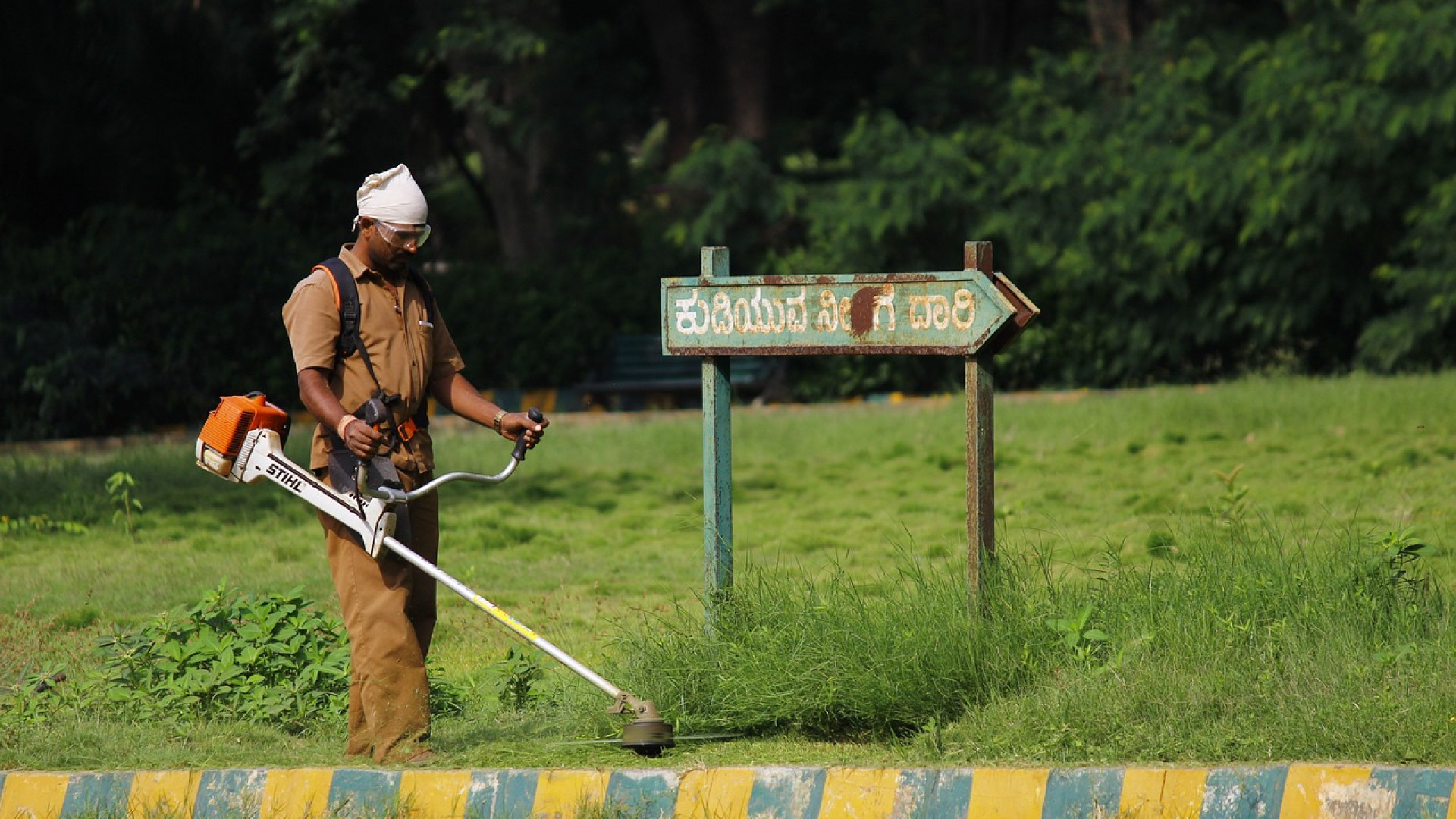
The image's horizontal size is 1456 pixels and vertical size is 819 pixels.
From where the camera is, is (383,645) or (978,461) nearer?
(383,645)

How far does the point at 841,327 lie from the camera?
19.1 ft

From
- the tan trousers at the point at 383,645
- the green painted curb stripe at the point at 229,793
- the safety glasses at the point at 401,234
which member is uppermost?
the safety glasses at the point at 401,234

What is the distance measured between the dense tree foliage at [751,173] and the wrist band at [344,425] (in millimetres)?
11544

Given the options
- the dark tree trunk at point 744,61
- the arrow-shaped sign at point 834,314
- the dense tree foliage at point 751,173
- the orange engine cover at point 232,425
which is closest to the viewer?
the orange engine cover at point 232,425

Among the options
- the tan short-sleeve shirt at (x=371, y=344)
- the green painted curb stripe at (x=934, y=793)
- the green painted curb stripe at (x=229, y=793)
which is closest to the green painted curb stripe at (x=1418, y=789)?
the green painted curb stripe at (x=934, y=793)

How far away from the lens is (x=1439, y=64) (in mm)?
14719

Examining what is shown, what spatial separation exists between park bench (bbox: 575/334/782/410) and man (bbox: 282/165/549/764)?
39.0ft

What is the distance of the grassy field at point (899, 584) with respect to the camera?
206 inches

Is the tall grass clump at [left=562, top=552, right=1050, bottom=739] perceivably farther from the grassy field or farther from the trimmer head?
the trimmer head

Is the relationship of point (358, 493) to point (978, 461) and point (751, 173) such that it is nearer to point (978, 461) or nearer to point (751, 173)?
point (978, 461)

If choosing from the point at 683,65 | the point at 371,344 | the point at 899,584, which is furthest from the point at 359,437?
the point at 683,65

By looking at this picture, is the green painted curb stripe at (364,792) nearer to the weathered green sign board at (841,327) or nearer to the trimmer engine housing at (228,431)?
the trimmer engine housing at (228,431)

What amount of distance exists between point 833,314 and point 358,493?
1.65 meters

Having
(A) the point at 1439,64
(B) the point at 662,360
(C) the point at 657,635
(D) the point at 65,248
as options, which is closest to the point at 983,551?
(C) the point at 657,635
